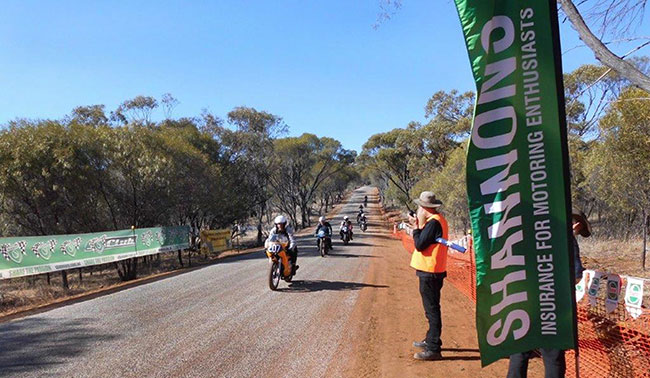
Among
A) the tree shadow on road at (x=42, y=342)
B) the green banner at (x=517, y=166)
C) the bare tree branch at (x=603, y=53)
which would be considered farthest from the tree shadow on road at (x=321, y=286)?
the green banner at (x=517, y=166)

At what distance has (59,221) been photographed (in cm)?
2053

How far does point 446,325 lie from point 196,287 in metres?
5.57

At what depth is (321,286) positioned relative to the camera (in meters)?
9.42

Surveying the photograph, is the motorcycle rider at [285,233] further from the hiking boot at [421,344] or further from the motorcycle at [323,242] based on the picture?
the motorcycle at [323,242]

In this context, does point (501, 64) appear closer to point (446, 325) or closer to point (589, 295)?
point (589, 295)

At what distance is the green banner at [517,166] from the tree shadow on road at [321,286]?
254 inches

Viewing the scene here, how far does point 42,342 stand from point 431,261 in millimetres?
5122

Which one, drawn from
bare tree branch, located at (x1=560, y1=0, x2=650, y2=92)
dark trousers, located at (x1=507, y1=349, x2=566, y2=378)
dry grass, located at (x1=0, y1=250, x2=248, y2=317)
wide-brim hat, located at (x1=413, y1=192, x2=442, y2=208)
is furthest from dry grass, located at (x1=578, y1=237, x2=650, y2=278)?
dry grass, located at (x1=0, y1=250, x2=248, y2=317)

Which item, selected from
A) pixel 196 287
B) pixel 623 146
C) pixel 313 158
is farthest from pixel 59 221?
pixel 313 158

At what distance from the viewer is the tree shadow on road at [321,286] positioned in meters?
9.05

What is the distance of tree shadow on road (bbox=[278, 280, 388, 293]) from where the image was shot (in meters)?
9.05

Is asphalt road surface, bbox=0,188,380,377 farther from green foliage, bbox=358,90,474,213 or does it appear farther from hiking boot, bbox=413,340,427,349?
green foliage, bbox=358,90,474,213

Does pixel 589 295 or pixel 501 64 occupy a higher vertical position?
pixel 501 64

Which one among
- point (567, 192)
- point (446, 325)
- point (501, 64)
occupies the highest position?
point (501, 64)
